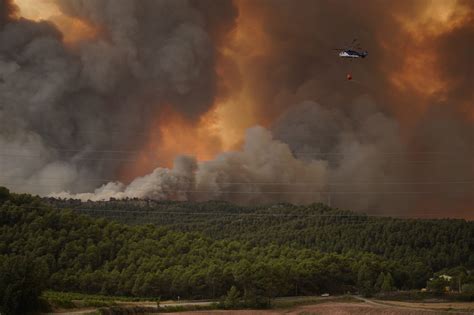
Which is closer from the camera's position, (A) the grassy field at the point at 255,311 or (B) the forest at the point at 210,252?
(A) the grassy field at the point at 255,311

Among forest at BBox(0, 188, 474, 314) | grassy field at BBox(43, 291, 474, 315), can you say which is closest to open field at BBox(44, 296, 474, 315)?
grassy field at BBox(43, 291, 474, 315)

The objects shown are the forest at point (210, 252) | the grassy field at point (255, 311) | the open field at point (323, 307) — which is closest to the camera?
the grassy field at point (255, 311)

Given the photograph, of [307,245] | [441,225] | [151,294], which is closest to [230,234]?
[307,245]

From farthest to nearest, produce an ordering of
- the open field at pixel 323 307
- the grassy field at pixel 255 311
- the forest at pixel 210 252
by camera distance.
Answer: the forest at pixel 210 252 < the open field at pixel 323 307 < the grassy field at pixel 255 311

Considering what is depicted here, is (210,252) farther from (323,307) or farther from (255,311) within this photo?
(323,307)

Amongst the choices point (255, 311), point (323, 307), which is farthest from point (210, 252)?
point (323, 307)

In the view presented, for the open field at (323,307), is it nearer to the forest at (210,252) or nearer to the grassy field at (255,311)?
the grassy field at (255,311)

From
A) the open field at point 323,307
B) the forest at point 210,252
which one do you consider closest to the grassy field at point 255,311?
the open field at point 323,307

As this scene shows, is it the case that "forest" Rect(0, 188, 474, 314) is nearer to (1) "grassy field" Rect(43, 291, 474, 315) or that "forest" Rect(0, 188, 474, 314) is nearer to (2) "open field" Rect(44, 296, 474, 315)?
(1) "grassy field" Rect(43, 291, 474, 315)

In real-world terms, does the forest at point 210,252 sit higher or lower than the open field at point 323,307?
higher

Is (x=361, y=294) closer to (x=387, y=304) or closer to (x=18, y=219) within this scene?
(x=387, y=304)
